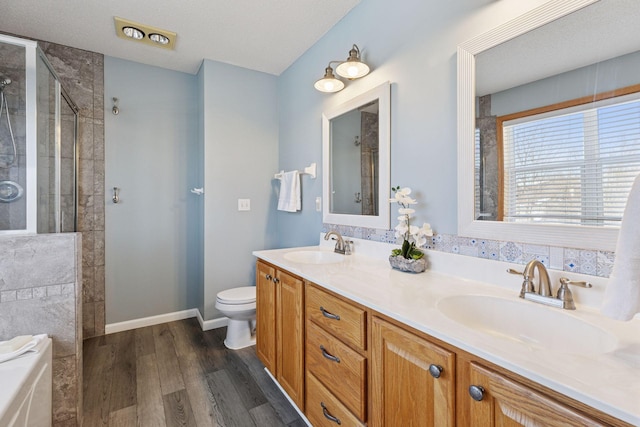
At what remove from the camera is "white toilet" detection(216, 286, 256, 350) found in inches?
87.0

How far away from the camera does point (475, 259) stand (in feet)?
4.02

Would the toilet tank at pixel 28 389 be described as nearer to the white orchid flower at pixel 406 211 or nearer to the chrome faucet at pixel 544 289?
the white orchid flower at pixel 406 211

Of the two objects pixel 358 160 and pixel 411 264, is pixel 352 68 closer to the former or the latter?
pixel 358 160

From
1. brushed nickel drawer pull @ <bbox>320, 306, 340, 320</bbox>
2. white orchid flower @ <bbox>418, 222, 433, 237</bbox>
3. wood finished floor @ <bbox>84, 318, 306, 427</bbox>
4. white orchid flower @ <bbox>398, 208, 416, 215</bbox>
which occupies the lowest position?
wood finished floor @ <bbox>84, 318, 306, 427</bbox>

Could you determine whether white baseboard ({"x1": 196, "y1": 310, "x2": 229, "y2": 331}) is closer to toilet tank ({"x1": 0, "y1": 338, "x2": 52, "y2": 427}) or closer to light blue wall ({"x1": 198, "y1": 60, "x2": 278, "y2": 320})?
light blue wall ({"x1": 198, "y1": 60, "x2": 278, "y2": 320})

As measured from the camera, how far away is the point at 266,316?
1828 mm

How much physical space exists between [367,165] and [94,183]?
237 cm

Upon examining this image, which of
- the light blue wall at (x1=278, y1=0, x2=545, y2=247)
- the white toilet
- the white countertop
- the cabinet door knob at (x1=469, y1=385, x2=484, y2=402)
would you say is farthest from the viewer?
the white toilet

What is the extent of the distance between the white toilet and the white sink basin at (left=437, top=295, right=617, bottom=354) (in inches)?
64.1

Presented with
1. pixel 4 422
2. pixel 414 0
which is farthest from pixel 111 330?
pixel 414 0

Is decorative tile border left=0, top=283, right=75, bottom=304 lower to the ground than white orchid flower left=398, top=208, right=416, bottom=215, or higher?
lower

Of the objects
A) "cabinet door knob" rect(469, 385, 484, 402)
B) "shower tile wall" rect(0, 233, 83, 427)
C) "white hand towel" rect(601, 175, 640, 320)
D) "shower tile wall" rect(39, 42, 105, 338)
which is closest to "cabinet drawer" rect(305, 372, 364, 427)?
"cabinet door knob" rect(469, 385, 484, 402)

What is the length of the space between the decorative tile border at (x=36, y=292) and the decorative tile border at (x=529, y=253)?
1.81m

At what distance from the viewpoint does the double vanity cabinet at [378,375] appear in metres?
0.62
